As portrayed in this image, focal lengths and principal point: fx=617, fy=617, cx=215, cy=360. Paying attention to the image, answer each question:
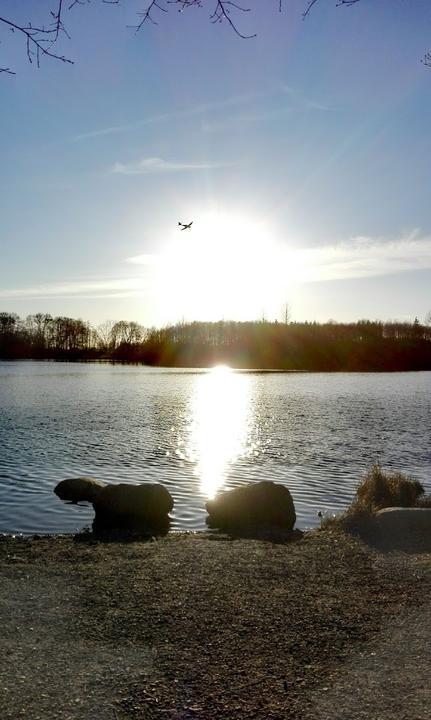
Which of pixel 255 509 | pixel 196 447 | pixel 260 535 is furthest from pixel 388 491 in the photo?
pixel 196 447

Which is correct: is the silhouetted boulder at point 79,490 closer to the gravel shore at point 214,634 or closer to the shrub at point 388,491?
the gravel shore at point 214,634

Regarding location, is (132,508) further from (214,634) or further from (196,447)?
(196,447)

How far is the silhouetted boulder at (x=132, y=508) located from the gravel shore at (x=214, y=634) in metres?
2.74

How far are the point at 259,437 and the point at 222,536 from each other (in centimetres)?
1706

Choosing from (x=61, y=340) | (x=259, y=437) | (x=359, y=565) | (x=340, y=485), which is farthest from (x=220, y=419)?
(x=61, y=340)

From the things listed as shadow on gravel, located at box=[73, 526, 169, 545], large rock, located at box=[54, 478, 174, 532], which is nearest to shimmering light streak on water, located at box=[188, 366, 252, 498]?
large rock, located at box=[54, 478, 174, 532]

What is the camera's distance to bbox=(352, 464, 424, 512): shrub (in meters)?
14.8

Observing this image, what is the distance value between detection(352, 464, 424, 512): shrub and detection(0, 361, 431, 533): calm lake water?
2.93 feet

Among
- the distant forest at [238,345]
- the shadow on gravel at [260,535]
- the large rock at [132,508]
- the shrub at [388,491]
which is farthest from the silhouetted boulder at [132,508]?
the distant forest at [238,345]

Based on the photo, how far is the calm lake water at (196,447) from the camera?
53.1 ft

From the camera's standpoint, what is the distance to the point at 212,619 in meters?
7.36

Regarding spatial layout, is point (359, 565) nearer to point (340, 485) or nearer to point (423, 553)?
point (423, 553)

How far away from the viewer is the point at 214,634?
22.7ft

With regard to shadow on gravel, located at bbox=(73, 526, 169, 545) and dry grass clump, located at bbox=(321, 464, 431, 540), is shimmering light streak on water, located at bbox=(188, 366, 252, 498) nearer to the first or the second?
dry grass clump, located at bbox=(321, 464, 431, 540)
